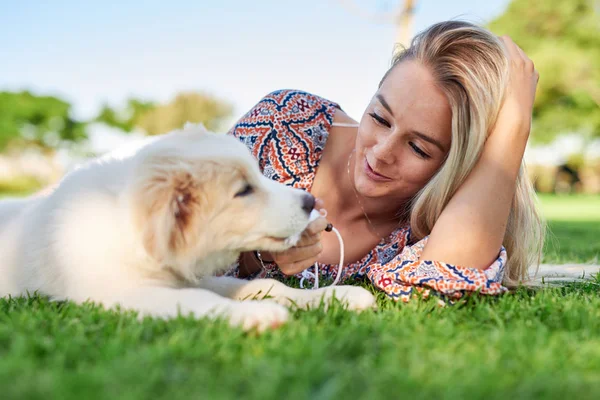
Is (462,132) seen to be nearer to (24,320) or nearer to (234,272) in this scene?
(234,272)

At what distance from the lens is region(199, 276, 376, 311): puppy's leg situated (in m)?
2.42

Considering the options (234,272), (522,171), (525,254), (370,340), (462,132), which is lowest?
(234,272)

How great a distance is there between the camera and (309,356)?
5.38 ft

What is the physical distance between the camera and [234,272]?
3566 millimetres

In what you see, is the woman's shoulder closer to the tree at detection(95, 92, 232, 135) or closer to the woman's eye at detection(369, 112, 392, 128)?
the woman's eye at detection(369, 112, 392, 128)

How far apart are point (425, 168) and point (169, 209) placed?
184cm

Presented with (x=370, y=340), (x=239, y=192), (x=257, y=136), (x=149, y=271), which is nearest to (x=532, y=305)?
(x=370, y=340)

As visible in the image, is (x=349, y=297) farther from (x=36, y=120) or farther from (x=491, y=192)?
(x=36, y=120)

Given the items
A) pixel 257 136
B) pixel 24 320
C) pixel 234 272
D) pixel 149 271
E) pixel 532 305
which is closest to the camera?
pixel 24 320

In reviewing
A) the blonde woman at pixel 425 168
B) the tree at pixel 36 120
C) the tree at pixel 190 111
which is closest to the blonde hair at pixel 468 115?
the blonde woman at pixel 425 168

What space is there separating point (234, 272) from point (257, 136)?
97 centimetres

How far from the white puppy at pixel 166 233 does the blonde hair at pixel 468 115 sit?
1.11 m

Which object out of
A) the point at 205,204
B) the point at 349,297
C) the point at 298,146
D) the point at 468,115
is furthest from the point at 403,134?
the point at 205,204

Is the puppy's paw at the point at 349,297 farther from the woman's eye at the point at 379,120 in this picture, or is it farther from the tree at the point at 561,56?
the tree at the point at 561,56
